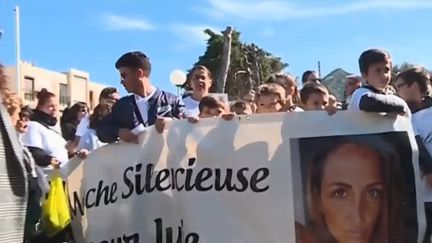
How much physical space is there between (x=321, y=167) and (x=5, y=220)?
2.05 meters

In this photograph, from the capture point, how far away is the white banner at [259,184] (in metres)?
4.42

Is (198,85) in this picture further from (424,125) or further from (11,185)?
(11,185)

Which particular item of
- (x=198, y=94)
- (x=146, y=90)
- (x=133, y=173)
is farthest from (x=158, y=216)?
(x=198, y=94)

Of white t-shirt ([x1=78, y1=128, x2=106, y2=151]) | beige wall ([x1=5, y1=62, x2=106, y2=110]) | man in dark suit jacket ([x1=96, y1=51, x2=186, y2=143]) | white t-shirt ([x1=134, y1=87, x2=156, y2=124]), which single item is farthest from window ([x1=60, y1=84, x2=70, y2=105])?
white t-shirt ([x1=134, y1=87, x2=156, y2=124])

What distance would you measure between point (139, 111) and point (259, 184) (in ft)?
3.61

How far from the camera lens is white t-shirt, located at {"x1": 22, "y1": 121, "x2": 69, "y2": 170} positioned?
614 cm

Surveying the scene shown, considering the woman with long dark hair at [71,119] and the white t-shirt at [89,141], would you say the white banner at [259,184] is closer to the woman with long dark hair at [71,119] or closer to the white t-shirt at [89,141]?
the white t-shirt at [89,141]

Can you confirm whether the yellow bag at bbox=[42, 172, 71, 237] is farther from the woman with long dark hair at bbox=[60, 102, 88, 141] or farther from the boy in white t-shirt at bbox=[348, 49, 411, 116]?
the woman with long dark hair at bbox=[60, 102, 88, 141]

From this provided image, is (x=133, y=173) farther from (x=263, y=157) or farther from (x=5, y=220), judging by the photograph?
(x=5, y=220)

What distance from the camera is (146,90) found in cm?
539

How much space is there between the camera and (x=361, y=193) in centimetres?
440

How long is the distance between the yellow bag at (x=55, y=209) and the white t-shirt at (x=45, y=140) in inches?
42.2

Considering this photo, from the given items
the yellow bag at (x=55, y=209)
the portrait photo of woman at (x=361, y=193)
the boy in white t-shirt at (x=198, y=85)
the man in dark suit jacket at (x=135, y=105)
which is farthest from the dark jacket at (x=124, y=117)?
the boy in white t-shirt at (x=198, y=85)

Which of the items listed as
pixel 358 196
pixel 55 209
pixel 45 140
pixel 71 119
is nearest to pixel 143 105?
pixel 55 209
